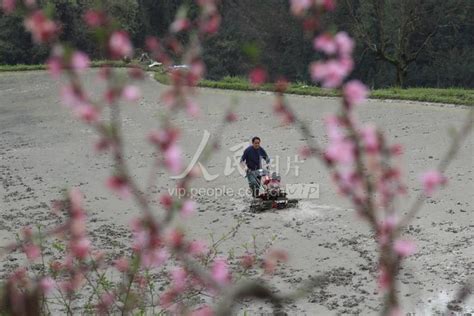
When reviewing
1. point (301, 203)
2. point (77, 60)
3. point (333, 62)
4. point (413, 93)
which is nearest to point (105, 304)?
point (77, 60)

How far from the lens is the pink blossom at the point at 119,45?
1.25 m

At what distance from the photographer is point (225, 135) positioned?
10.4m

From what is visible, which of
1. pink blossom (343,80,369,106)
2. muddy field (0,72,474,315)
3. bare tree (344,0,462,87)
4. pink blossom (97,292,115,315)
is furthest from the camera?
bare tree (344,0,462,87)

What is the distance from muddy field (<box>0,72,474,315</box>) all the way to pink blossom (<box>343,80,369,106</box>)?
37 centimetres

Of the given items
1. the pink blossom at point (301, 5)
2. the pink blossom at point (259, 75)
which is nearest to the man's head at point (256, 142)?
the pink blossom at point (259, 75)

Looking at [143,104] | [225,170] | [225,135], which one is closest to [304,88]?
[143,104]

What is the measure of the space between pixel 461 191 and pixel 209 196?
2.55 m

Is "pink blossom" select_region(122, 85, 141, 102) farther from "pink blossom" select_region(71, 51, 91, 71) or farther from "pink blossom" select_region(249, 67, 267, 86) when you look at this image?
"pink blossom" select_region(249, 67, 267, 86)

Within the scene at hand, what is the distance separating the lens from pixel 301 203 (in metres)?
7.08

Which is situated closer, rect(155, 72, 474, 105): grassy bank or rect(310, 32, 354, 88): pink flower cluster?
rect(310, 32, 354, 88): pink flower cluster

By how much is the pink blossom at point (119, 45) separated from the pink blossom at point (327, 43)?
35 cm

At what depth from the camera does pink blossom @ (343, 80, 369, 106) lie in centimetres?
117

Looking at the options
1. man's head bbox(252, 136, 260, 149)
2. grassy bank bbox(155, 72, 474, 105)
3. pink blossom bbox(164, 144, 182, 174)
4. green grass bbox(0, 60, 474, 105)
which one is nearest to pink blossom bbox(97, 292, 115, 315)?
pink blossom bbox(164, 144, 182, 174)

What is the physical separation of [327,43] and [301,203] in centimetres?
591
